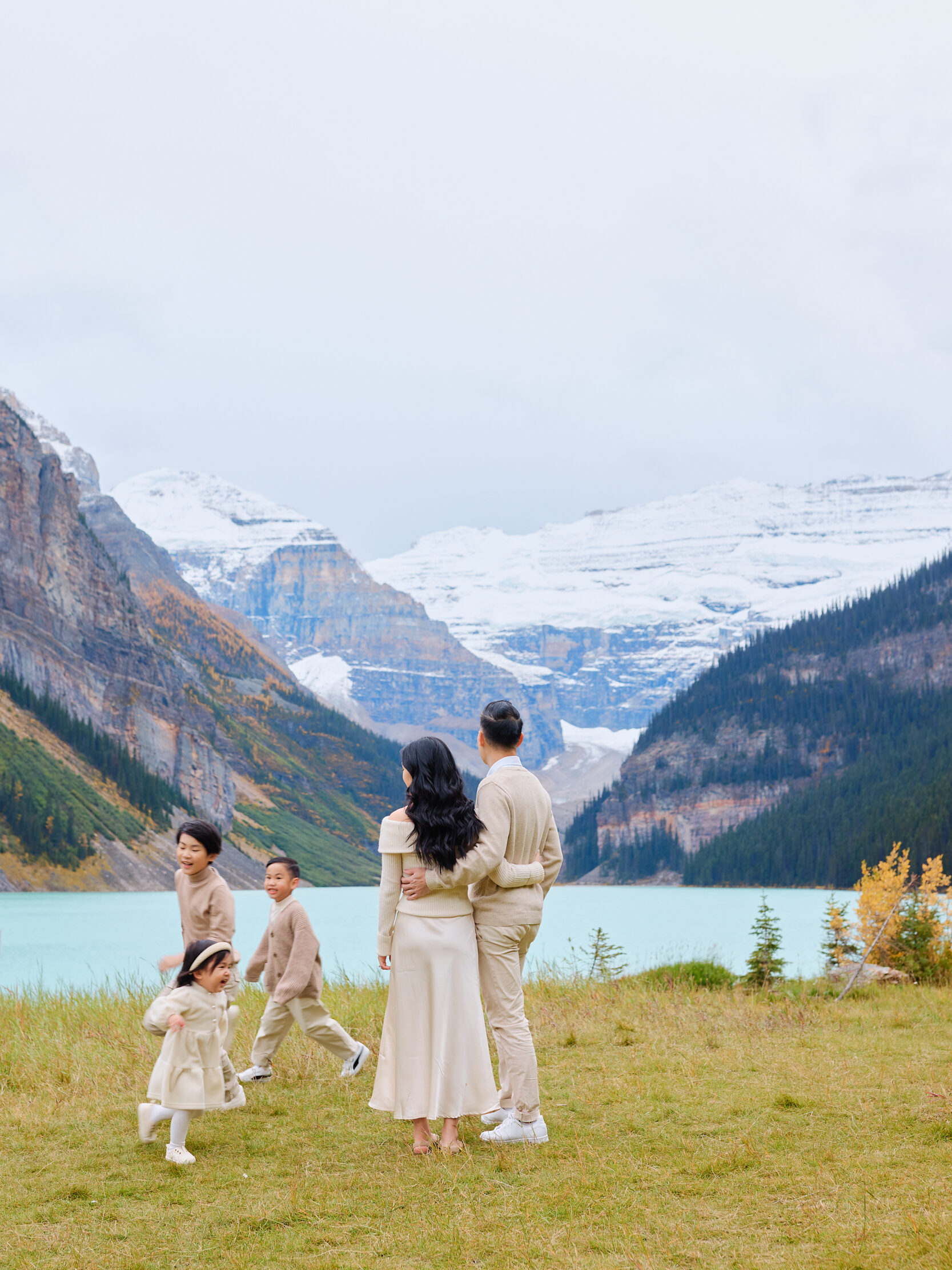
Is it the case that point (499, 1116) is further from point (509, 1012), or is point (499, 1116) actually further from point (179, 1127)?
point (179, 1127)

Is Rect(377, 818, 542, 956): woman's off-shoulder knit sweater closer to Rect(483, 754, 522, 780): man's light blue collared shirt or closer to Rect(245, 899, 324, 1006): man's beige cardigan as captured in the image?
Rect(483, 754, 522, 780): man's light blue collared shirt

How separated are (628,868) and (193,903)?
16657 centimetres

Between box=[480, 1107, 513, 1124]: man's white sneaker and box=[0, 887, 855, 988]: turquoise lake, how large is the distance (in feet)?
30.8

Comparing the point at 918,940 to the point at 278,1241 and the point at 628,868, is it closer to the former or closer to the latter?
the point at 278,1241

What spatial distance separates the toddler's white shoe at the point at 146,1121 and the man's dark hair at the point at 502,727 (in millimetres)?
3179

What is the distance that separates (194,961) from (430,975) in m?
1.49

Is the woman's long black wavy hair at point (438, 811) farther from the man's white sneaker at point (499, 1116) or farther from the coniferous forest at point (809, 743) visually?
the coniferous forest at point (809, 743)

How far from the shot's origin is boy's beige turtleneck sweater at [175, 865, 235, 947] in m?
8.02

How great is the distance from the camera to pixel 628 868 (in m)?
170

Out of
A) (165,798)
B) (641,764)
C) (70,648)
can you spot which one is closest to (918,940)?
(165,798)

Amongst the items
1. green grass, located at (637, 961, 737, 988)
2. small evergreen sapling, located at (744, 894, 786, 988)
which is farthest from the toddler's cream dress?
small evergreen sapling, located at (744, 894, 786, 988)

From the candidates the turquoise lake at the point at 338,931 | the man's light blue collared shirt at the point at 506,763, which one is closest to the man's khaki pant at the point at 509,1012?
the man's light blue collared shirt at the point at 506,763

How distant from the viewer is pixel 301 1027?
30.6 feet

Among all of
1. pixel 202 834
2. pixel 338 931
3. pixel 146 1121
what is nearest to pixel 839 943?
pixel 202 834
